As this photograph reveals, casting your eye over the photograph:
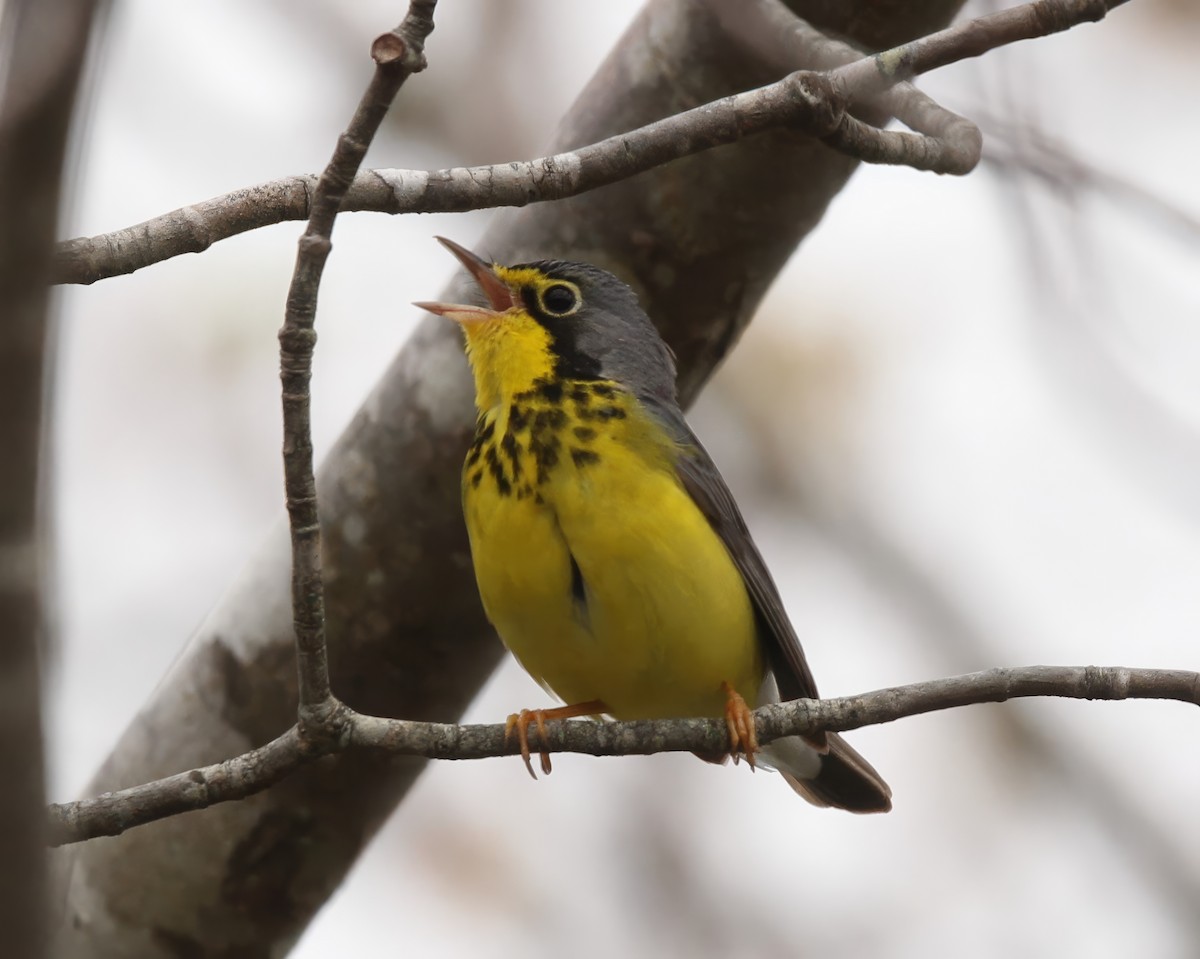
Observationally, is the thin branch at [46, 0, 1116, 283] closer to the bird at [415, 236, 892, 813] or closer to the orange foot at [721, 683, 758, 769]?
the bird at [415, 236, 892, 813]

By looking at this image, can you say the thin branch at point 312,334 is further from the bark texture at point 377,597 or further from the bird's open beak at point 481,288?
the bird's open beak at point 481,288

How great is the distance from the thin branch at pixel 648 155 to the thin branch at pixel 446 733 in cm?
127

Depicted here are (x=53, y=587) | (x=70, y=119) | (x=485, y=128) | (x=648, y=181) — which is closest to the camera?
(x=70, y=119)

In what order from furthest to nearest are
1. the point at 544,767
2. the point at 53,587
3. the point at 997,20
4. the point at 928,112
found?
1. the point at 544,767
2. the point at 928,112
3. the point at 997,20
4. the point at 53,587

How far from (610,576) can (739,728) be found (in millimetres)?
674

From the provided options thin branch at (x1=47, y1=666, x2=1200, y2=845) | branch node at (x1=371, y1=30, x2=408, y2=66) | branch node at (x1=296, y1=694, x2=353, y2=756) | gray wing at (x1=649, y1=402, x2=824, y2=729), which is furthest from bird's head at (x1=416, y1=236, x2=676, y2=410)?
branch node at (x1=371, y1=30, x2=408, y2=66)

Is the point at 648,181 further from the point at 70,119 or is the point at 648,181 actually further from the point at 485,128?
the point at 485,128

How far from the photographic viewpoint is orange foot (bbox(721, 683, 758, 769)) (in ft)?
16.3

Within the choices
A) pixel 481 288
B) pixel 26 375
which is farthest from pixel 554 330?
pixel 26 375

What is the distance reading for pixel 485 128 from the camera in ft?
36.9

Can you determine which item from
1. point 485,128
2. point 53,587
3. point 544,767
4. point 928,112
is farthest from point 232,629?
point 485,128

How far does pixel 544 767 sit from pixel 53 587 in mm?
3301

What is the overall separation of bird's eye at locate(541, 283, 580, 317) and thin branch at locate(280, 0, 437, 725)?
2.36m

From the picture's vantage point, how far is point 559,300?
19.0 ft
